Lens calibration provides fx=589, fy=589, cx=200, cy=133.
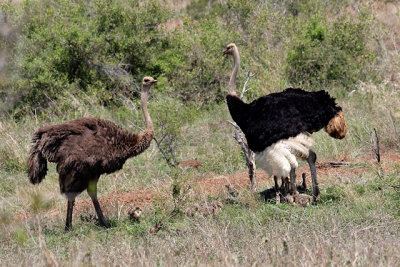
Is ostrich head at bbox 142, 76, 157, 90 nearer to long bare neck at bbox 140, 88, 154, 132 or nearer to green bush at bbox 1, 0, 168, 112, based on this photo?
long bare neck at bbox 140, 88, 154, 132

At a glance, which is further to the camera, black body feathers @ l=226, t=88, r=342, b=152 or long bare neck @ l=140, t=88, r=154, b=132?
long bare neck @ l=140, t=88, r=154, b=132

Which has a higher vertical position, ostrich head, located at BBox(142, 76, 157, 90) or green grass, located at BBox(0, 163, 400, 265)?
ostrich head, located at BBox(142, 76, 157, 90)

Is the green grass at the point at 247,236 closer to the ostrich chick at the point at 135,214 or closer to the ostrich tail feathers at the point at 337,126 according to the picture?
the ostrich chick at the point at 135,214

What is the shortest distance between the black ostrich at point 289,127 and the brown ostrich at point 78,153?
1558mm

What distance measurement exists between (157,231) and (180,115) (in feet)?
14.5

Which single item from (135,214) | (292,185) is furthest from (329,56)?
(135,214)

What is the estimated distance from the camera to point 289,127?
661 centimetres

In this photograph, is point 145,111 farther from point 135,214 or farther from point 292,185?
point 292,185

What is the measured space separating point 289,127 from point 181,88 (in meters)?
7.72

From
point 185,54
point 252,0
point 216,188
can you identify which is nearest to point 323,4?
point 252,0

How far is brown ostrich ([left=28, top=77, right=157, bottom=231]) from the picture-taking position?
21.2ft

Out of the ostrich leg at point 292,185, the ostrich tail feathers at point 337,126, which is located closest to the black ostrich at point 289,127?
the ostrich tail feathers at point 337,126

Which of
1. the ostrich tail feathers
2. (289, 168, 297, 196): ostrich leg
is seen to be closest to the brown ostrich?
(289, 168, 297, 196): ostrich leg

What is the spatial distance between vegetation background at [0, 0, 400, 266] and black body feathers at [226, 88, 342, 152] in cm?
70
